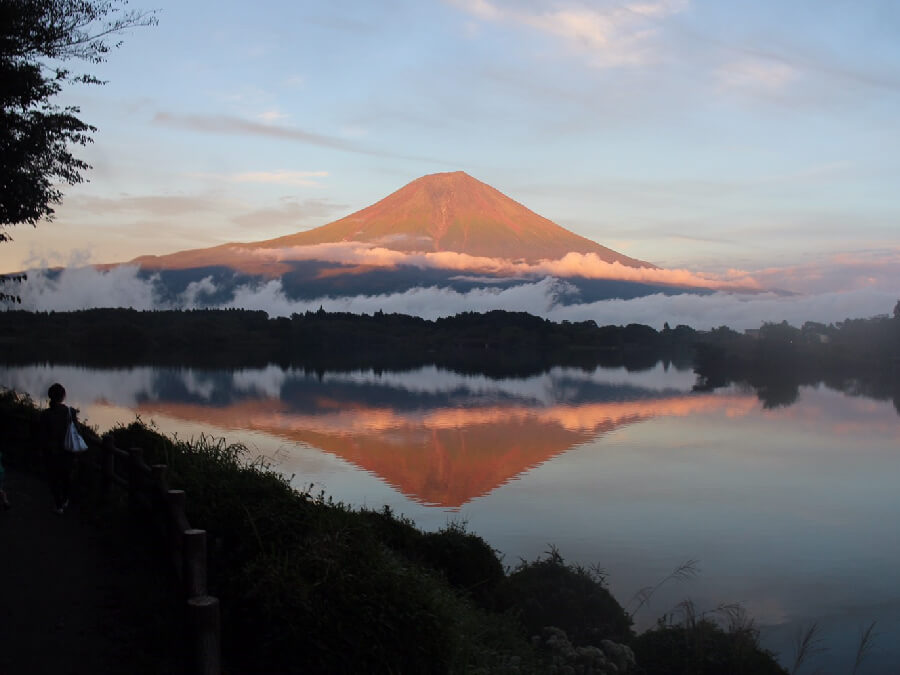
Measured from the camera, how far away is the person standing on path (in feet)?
32.0

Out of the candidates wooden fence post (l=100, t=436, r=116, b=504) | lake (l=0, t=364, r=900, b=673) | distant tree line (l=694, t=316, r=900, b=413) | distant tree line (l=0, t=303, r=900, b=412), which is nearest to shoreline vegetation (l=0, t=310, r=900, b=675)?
wooden fence post (l=100, t=436, r=116, b=504)

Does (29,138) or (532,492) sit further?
(532,492)

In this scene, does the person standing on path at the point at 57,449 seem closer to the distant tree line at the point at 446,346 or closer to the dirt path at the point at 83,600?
the dirt path at the point at 83,600

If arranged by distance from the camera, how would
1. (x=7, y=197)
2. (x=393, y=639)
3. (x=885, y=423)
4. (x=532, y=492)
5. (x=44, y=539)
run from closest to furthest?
1. (x=393, y=639)
2. (x=44, y=539)
3. (x=7, y=197)
4. (x=532, y=492)
5. (x=885, y=423)

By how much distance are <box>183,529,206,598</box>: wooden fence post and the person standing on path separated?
18.4ft

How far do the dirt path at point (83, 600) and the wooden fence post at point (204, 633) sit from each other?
1176 mm

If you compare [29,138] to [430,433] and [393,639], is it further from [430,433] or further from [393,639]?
[430,433]

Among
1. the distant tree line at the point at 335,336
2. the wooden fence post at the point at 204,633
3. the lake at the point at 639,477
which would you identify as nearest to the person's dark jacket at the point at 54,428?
the wooden fence post at the point at 204,633

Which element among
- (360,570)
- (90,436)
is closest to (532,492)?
(90,436)

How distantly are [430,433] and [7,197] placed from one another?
76.8 ft

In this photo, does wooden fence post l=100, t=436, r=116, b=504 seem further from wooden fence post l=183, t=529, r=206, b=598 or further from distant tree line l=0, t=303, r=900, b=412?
distant tree line l=0, t=303, r=900, b=412

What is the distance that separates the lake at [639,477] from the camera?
14.5m

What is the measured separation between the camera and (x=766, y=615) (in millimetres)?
13047

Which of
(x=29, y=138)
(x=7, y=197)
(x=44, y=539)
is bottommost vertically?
(x=44, y=539)
